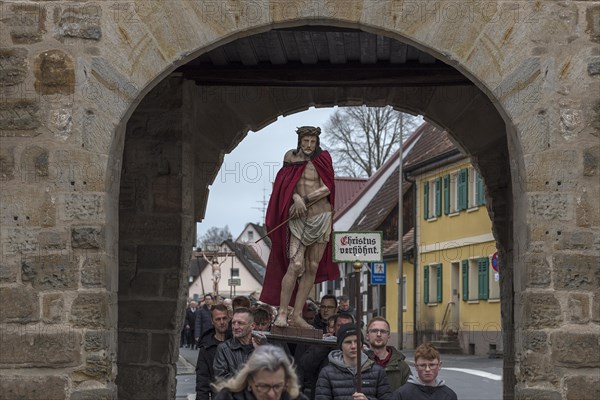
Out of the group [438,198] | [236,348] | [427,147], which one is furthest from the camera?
[427,147]

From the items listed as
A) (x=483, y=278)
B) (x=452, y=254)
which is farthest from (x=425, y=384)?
(x=452, y=254)

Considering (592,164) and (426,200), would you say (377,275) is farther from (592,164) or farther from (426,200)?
(592,164)

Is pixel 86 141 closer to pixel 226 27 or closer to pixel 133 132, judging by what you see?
pixel 226 27

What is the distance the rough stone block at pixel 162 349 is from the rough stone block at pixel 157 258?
65 centimetres

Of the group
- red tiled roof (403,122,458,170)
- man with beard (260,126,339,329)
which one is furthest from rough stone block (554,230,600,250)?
red tiled roof (403,122,458,170)

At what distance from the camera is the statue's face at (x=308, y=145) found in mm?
11406

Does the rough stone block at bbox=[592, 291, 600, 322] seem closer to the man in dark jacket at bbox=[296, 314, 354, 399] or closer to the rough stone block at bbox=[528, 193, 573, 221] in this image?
the rough stone block at bbox=[528, 193, 573, 221]

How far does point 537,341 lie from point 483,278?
91.9ft

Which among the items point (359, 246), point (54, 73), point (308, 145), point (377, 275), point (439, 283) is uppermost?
point (439, 283)

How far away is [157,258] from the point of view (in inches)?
549

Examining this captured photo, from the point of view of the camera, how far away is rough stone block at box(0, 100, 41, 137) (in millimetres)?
9844

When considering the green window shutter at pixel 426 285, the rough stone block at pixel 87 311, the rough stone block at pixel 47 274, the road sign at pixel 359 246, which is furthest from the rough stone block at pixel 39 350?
the green window shutter at pixel 426 285

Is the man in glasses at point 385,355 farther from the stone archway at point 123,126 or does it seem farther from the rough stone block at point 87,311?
the rough stone block at point 87,311

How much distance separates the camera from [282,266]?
38.9 ft
